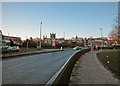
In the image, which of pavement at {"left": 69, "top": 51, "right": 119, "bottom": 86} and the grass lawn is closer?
pavement at {"left": 69, "top": 51, "right": 119, "bottom": 86}

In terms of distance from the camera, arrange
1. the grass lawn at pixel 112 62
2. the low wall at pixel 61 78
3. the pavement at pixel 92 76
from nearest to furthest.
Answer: the low wall at pixel 61 78, the pavement at pixel 92 76, the grass lawn at pixel 112 62

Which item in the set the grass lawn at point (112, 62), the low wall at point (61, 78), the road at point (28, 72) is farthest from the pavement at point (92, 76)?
the road at point (28, 72)

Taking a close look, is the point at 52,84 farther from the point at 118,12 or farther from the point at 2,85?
the point at 118,12

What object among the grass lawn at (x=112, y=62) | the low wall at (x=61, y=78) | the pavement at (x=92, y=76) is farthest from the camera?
the grass lawn at (x=112, y=62)

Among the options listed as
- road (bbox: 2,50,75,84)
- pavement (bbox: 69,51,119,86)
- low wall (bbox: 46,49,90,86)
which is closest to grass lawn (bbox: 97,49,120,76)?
pavement (bbox: 69,51,119,86)

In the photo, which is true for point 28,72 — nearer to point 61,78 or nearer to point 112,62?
point 61,78

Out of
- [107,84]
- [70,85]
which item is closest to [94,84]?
[107,84]

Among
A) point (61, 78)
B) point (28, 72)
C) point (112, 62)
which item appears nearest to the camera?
point (61, 78)

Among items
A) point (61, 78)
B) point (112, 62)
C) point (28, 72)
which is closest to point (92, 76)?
point (61, 78)

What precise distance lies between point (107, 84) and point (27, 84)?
363 centimetres

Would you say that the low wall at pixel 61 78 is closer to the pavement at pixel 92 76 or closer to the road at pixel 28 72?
the pavement at pixel 92 76

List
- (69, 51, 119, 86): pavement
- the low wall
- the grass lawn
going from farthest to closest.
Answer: the grass lawn
(69, 51, 119, 86): pavement
the low wall

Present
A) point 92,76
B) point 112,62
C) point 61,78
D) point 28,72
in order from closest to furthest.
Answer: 1. point 61,78
2. point 92,76
3. point 28,72
4. point 112,62

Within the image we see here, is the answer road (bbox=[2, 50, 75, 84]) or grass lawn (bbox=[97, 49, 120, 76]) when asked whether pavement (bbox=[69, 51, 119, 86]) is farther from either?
road (bbox=[2, 50, 75, 84])
